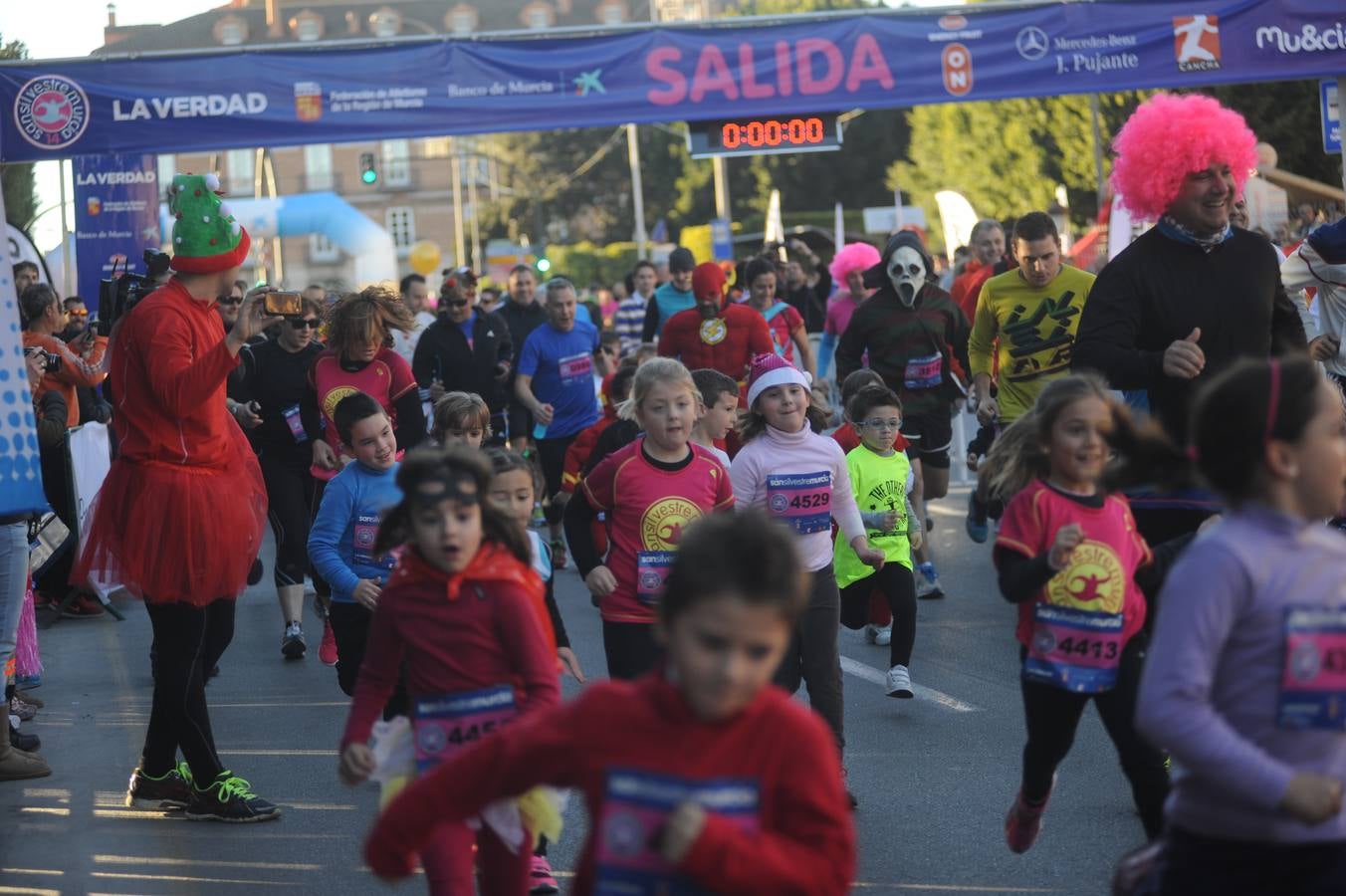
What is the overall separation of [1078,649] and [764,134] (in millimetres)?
12194

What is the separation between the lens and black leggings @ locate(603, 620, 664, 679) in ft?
Answer: 21.0

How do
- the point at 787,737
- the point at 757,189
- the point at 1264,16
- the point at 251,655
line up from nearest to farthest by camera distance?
the point at 787,737, the point at 251,655, the point at 1264,16, the point at 757,189

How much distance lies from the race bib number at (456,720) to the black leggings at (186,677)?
7.50 ft

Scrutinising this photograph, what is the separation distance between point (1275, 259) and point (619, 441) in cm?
363

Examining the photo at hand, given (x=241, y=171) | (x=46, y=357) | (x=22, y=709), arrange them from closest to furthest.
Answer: (x=22, y=709) < (x=46, y=357) < (x=241, y=171)

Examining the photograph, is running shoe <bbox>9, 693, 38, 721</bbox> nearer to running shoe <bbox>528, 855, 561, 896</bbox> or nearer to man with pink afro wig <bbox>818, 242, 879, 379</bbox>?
running shoe <bbox>528, 855, 561, 896</bbox>

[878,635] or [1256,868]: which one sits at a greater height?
[1256,868]

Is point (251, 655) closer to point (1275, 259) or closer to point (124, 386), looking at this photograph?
point (124, 386)

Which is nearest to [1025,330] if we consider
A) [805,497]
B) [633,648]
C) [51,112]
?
[805,497]

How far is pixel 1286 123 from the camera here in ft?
111

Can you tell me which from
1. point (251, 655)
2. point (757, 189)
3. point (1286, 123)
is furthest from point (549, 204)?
point (251, 655)

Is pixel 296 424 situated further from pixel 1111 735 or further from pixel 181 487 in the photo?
pixel 1111 735

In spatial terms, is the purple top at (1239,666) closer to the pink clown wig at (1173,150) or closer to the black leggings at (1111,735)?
the black leggings at (1111,735)

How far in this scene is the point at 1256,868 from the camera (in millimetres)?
3254
